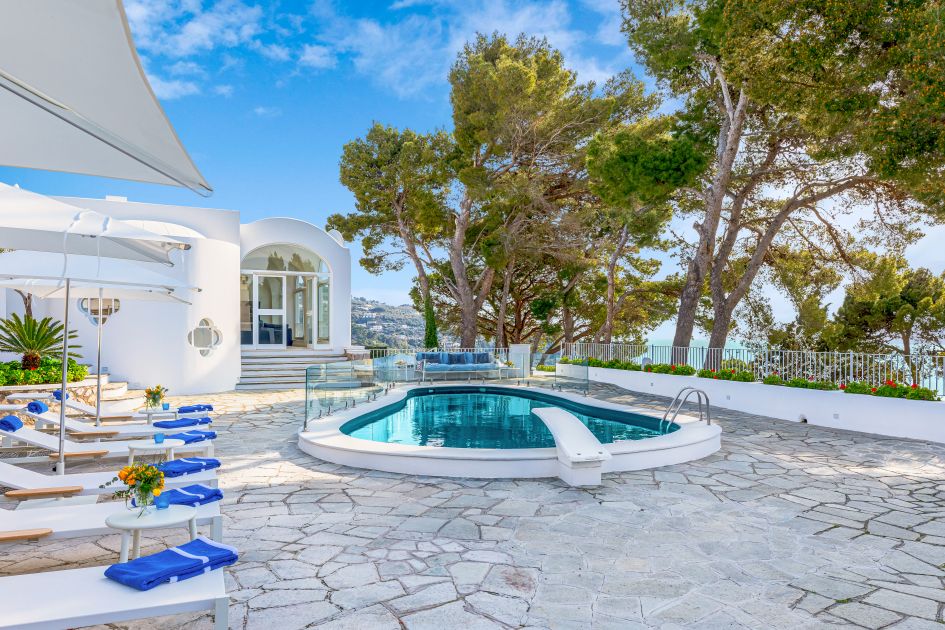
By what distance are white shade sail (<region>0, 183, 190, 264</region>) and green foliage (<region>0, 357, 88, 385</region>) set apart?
16.5 ft

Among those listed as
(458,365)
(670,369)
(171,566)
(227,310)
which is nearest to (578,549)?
(171,566)

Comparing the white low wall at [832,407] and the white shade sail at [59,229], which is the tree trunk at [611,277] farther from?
the white shade sail at [59,229]

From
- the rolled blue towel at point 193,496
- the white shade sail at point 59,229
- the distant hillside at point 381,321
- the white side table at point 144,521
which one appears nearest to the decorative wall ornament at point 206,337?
the white shade sail at point 59,229

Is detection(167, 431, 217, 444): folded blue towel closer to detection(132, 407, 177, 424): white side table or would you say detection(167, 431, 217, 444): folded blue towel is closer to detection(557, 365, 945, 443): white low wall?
detection(132, 407, 177, 424): white side table

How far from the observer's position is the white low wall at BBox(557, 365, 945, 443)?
8523 mm

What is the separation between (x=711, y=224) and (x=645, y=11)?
6080 mm

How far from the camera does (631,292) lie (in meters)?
23.8

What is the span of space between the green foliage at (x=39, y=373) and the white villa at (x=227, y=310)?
238 centimetres

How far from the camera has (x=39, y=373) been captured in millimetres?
9805

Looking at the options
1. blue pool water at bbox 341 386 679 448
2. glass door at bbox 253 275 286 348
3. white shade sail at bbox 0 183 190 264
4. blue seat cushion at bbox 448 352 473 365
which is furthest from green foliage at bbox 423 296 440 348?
white shade sail at bbox 0 183 190 264

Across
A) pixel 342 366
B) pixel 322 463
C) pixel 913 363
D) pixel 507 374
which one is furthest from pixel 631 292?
pixel 322 463

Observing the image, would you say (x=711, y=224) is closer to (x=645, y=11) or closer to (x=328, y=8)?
(x=645, y=11)

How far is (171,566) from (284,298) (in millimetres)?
16001

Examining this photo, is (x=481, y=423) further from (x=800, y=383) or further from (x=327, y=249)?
(x=327, y=249)
